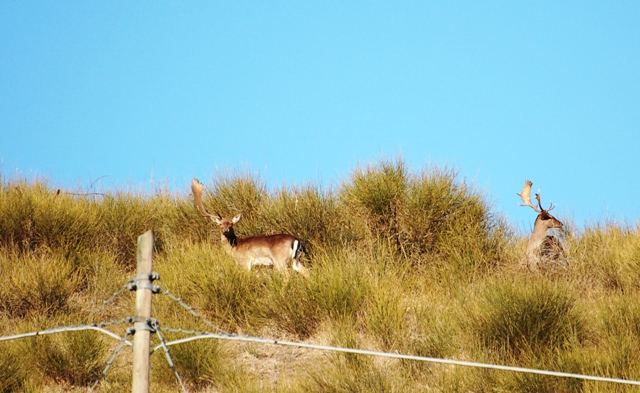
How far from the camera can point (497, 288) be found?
940 centimetres

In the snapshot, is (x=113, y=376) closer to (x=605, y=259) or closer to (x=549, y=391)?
(x=549, y=391)

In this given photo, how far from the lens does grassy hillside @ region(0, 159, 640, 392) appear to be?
8.73m

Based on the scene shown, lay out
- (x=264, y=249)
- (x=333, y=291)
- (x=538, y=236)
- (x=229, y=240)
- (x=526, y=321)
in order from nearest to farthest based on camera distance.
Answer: (x=526, y=321), (x=333, y=291), (x=264, y=249), (x=229, y=240), (x=538, y=236)

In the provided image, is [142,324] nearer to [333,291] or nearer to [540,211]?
[333,291]

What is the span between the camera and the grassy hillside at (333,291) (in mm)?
8727

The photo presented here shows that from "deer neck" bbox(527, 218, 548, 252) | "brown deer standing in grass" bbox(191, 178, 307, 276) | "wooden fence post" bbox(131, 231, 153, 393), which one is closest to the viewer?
"wooden fence post" bbox(131, 231, 153, 393)

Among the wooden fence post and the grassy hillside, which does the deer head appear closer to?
the grassy hillside

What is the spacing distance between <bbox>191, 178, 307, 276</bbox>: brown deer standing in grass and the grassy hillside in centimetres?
23

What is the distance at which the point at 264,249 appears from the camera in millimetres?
11484

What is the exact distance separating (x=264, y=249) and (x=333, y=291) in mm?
1800

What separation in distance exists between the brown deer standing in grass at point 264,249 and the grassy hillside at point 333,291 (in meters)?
0.23

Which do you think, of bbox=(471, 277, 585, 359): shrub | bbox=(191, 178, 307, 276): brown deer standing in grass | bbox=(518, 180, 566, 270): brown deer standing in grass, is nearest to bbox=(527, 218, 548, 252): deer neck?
bbox=(518, 180, 566, 270): brown deer standing in grass

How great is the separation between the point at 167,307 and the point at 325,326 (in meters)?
2.27

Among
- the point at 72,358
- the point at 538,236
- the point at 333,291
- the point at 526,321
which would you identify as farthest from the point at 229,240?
the point at 526,321
